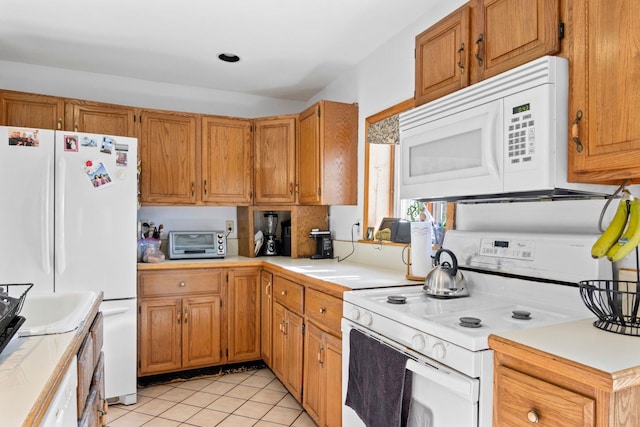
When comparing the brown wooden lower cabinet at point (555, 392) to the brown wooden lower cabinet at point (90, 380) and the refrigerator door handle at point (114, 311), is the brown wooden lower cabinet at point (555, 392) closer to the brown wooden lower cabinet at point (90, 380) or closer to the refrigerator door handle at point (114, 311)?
the brown wooden lower cabinet at point (90, 380)

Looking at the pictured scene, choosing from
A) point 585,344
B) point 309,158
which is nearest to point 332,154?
point 309,158

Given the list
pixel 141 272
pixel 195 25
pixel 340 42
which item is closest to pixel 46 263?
pixel 141 272

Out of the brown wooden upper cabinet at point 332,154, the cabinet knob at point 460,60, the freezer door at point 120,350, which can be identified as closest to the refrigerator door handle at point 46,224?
the freezer door at point 120,350

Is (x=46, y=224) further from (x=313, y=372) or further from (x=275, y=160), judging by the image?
(x=313, y=372)

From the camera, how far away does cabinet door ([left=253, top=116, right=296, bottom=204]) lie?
3438 mm

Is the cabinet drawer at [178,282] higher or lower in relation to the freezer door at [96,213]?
lower

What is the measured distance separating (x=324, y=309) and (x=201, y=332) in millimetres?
1419

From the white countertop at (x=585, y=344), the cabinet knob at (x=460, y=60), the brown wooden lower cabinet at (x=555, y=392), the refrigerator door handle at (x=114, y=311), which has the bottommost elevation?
the refrigerator door handle at (x=114, y=311)

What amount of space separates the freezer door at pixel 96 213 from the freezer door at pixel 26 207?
5cm

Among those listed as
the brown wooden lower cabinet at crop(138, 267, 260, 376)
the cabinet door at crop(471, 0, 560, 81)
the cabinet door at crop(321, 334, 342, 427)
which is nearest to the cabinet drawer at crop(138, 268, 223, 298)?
the brown wooden lower cabinet at crop(138, 267, 260, 376)

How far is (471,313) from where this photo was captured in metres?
1.45

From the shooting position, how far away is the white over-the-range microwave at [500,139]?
129cm

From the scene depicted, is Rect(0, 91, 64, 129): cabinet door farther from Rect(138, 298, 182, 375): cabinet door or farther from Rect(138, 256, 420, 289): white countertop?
Rect(138, 298, 182, 375): cabinet door

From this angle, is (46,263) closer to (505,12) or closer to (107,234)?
(107,234)
